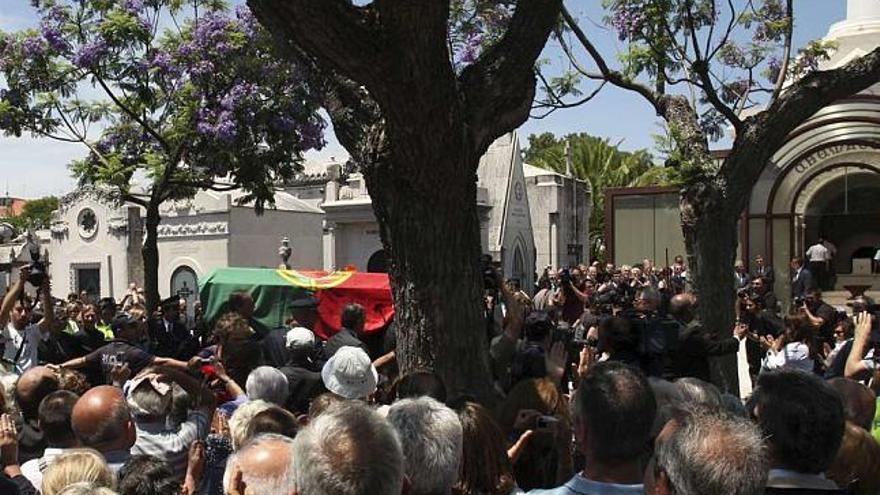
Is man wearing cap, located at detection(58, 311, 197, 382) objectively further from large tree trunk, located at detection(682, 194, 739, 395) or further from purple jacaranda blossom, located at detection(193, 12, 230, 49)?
purple jacaranda blossom, located at detection(193, 12, 230, 49)

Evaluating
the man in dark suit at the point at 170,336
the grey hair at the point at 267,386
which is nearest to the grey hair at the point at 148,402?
the grey hair at the point at 267,386

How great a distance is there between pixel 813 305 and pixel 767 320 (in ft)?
3.48

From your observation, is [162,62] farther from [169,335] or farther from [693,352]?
[693,352]

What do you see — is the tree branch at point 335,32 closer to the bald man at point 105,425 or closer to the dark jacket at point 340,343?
the bald man at point 105,425

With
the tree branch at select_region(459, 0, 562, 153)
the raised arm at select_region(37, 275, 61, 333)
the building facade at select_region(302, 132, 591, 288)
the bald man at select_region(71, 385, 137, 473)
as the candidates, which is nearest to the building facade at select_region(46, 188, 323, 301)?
the building facade at select_region(302, 132, 591, 288)

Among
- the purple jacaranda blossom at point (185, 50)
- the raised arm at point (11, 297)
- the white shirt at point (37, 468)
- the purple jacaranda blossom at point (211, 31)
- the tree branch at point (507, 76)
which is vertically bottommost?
the white shirt at point (37, 468)

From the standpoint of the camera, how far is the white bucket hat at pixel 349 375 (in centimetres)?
502

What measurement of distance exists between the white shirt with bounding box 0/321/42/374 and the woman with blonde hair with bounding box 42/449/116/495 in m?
5.15

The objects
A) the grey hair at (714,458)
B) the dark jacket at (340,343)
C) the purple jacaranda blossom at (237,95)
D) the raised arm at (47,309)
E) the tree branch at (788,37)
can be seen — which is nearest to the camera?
the grey hair at (714,458)

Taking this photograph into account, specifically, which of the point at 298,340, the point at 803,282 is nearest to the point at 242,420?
the point at 298,340

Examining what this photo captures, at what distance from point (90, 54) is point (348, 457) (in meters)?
12.9

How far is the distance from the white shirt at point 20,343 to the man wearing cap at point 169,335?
1752mm

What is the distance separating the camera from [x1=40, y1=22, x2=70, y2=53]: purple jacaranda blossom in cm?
1362

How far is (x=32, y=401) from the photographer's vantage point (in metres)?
4.69
